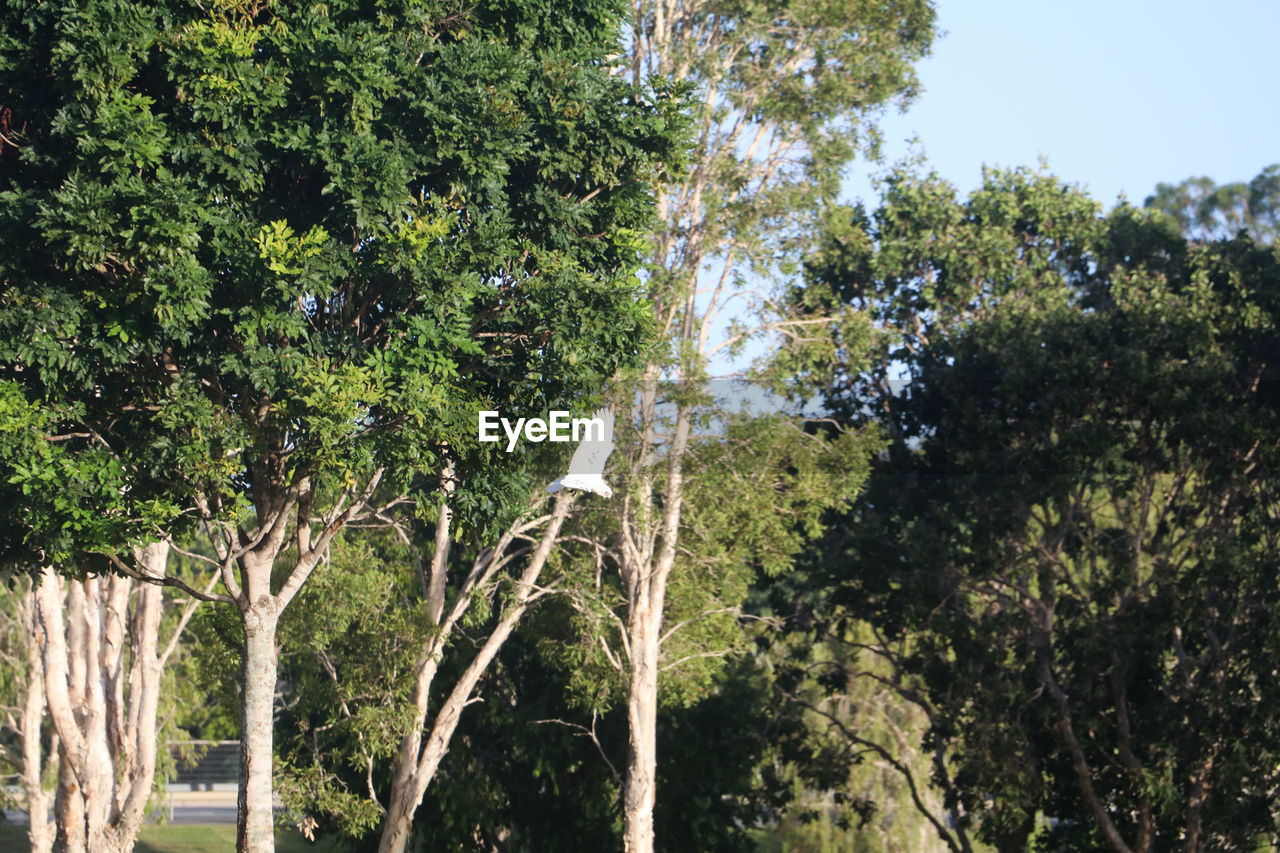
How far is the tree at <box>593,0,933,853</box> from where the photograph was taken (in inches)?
827

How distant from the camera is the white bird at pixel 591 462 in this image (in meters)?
18.0

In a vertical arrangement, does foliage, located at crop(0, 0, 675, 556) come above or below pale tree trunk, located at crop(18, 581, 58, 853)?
above

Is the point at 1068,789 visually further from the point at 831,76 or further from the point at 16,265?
the point at 16,265

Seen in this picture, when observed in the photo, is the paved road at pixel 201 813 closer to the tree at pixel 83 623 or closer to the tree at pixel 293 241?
the tree at pixel 83 623

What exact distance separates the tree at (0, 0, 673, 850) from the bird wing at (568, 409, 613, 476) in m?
3.73

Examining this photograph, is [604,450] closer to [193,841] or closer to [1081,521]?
[1081,521]

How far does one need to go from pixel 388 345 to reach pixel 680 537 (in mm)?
9536

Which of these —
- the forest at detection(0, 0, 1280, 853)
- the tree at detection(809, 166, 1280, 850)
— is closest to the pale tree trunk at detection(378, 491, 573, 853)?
the forest at detection(0, 0, 1280, 853)

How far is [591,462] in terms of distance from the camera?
18969mm

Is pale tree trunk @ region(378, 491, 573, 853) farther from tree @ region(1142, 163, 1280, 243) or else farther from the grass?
tree @ region(1142, 163, 1280, 243)

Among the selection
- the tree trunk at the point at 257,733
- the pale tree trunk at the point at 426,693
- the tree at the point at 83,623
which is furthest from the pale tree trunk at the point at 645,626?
the tree trunk at the point at 257,733

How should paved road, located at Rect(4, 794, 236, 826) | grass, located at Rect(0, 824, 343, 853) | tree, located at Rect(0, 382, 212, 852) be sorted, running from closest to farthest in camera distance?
1. tree, located at Rect(0, 382, 212, 852)
2. grass, located at Rect(0, 824, 343, 853)
3. paved road, located at Rect(4, 794, 236, 826)

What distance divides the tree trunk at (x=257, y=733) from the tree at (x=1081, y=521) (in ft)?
40.9

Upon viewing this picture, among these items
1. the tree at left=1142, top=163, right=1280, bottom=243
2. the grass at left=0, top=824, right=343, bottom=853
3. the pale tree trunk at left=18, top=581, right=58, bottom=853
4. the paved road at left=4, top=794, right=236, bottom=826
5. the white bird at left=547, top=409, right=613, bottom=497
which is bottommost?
the grass at left=0, top=824, right=343, bottom=853
